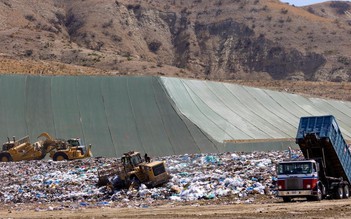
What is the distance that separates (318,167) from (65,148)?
680 inches

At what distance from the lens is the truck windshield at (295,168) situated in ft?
55.2

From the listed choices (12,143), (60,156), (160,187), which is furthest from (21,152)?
(160,187)

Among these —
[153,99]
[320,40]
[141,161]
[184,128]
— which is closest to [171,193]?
[141,161]

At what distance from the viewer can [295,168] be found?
669 inches

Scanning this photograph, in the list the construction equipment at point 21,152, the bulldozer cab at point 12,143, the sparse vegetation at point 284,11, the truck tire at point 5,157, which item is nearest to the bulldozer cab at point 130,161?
the construction equipment at point 21,152

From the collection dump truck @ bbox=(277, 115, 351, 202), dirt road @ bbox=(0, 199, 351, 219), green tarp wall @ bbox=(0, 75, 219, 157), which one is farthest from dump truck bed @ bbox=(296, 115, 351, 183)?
green tarp wall @ bbox=(0, 75, 219, 157)

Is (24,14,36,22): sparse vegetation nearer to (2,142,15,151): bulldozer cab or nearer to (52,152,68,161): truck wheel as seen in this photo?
(2,142,15,151): bulldozer cab

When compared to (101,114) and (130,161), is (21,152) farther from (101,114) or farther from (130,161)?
(130,161)

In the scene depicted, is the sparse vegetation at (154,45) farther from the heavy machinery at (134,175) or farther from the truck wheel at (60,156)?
the heavy machinery at (134,175)

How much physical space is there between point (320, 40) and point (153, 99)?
47.4 m

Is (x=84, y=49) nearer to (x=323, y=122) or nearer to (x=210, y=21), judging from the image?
(x=210, y=21)

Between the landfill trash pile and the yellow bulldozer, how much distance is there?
4.37 meters

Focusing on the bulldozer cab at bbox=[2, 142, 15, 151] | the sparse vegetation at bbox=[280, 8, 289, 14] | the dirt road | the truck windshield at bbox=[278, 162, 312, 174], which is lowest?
the dirt road

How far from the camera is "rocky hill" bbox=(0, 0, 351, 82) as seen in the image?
7000 centimetres
